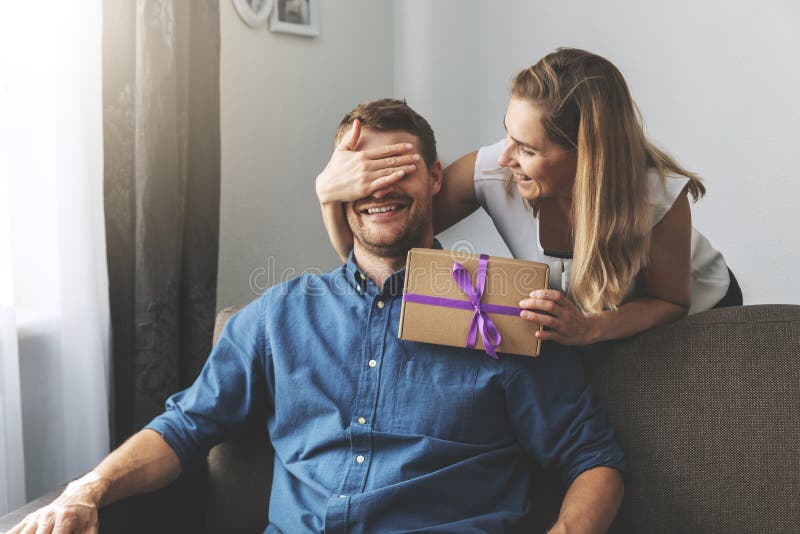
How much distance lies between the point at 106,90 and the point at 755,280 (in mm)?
1767

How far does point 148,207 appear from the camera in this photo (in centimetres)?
168

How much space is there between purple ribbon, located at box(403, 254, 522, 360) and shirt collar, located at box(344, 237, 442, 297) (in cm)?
Answer: 13

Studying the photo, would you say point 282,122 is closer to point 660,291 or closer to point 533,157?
point 533,157

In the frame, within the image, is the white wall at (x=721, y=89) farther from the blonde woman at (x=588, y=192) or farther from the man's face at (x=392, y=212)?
the man's face at (x=392, y=212)

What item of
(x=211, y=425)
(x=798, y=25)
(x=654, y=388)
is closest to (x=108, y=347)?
(x=211, y=425)

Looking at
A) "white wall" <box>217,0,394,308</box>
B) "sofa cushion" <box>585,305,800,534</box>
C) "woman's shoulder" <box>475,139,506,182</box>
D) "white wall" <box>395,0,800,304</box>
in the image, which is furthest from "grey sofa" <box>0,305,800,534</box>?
"white wall" <box>217,0,394,308</box>

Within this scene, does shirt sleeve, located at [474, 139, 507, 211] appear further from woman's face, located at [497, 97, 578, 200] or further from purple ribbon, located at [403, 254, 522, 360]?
purple ribbon, located at [403, 254, 522, 360]

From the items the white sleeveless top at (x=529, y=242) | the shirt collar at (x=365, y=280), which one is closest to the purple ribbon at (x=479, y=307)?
the shirt collar at (x=365, y=280)

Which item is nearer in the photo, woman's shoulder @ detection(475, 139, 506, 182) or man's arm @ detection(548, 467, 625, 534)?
man's arm @ detection(548, 467, 625, 534)

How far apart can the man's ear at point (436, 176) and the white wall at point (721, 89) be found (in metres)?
1.01

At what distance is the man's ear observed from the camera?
1467 millimetres

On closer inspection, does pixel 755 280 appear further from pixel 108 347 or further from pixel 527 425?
pixel 108 347

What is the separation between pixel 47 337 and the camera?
5.15ft

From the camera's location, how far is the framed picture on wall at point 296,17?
2.26 m
